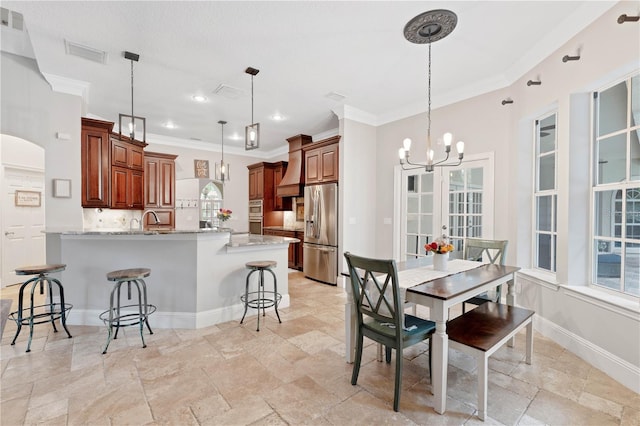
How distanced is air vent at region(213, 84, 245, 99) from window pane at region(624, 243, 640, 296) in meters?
4.58

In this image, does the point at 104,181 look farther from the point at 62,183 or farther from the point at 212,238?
the point at 212,238

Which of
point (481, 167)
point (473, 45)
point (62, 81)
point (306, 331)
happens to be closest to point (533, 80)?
point (473, 45)

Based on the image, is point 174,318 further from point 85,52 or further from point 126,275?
point 85,52

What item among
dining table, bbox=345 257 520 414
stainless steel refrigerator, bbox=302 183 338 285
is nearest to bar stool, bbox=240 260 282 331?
dining table, bbox=345 257 520 414

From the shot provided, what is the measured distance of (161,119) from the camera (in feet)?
17.8

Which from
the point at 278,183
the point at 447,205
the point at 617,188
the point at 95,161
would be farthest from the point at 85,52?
the point at 617,188

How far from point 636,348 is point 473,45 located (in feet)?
9.86

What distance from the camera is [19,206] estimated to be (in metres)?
5.10

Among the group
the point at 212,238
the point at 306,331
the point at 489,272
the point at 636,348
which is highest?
the point at 212,238

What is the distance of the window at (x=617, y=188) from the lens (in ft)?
7.72

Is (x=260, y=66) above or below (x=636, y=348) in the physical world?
above

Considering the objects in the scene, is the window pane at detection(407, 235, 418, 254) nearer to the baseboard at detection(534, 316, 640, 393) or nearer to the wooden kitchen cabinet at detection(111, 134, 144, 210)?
the baseboard at detection(534, 316, 640, 393)

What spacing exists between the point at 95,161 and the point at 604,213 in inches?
238

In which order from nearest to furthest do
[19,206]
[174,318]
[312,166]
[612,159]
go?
[612,159] < [174,318] < [19,206] < [312,166]
